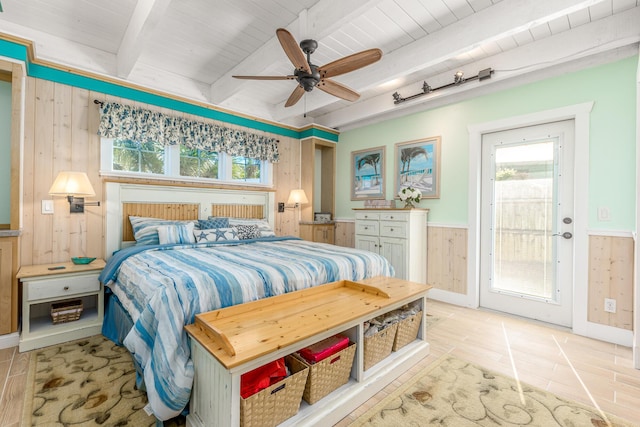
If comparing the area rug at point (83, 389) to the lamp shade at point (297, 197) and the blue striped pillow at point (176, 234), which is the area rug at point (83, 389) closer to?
the blue striped pillow at point (176, 234)

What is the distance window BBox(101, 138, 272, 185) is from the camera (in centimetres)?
329

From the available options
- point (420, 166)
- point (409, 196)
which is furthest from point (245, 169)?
point (420, 166)

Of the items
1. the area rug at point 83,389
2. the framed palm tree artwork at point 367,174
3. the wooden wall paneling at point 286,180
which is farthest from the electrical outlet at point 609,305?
the wooden wall paneling at point 286,180

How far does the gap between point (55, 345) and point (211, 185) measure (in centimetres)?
222

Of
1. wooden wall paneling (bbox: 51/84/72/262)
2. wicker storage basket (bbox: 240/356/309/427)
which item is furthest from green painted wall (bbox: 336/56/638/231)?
wooden wall paneling (bbox: 51/84/72/262)

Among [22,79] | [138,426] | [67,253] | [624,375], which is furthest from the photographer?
[67,253]

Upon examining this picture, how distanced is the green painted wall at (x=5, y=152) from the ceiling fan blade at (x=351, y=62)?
9.40 ft

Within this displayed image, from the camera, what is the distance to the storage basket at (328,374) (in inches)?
63.2

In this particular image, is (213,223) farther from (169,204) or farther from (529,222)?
(529,222)

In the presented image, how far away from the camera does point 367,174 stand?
4742mm

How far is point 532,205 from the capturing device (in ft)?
10.5

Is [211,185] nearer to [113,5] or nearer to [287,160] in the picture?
[287,160]

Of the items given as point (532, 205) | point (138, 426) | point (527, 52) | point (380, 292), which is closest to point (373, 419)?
point (380, 292)

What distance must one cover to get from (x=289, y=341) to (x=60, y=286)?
2322mm
